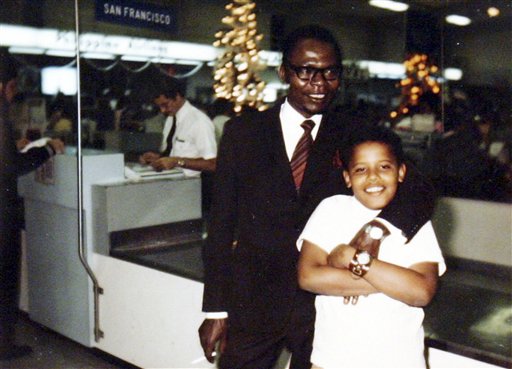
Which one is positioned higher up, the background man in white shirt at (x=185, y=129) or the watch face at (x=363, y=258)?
the background man in white shirt at (x=185, y=129)

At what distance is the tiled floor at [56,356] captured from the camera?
3.57 metres

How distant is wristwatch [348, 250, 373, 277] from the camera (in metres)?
1.39

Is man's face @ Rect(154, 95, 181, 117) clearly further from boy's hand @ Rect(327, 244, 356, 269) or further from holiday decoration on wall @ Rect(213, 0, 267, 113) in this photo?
boy's hand @ Rect(327, 244, 356, 269)

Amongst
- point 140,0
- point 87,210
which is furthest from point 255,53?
point 87,210

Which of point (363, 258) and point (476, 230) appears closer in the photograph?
point (363, 258)

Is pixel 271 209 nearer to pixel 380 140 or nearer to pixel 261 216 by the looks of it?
pixel 261 216

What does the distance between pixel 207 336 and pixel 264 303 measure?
0.74 ft

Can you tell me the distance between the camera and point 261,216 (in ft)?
6.01

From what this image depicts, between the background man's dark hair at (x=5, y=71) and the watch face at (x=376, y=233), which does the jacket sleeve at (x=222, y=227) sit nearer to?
the watch face at (x=376, y=233)

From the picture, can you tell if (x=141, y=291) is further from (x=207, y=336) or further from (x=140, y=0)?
(x=140, y=0)

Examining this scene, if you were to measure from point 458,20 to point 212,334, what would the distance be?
28.8 feet

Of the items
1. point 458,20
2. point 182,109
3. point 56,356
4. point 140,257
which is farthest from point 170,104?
point 458,20

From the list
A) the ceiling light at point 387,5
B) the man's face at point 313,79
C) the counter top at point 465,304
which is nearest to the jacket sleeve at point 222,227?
the man's face at point 313,79

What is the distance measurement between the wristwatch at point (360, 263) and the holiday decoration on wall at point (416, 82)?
24.8ft
